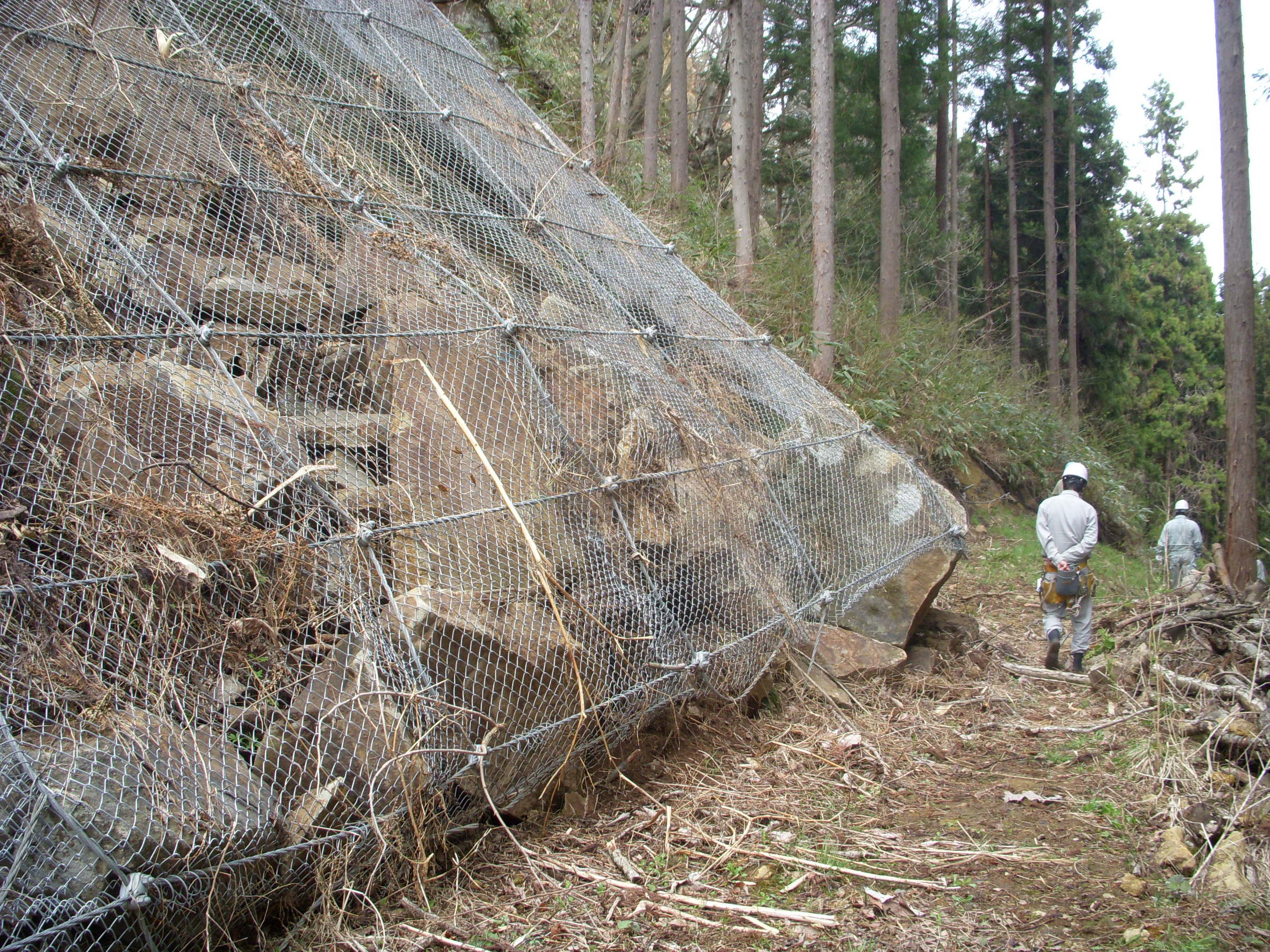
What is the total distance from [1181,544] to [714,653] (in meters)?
6.70

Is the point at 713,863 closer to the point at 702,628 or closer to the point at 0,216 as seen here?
the point at 702,628

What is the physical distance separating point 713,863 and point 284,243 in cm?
331

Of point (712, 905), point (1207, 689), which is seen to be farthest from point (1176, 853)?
point (712, 905)

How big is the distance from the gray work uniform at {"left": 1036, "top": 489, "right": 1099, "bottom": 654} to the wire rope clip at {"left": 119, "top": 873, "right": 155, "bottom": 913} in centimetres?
556

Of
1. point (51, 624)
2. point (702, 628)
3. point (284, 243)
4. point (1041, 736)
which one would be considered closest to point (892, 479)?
point (1041, 736)

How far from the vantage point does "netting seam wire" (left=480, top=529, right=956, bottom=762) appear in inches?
128

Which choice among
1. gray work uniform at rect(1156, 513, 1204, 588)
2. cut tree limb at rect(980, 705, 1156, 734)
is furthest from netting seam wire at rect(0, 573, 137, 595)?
gray work uniform at rect(1156, 513, 1204, 588)

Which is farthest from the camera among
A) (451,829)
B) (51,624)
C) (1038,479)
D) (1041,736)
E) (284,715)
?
(1038,479)

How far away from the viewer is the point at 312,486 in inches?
128

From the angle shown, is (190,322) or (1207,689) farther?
(1207,689)

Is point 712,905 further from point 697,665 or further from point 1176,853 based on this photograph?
point 1176,853

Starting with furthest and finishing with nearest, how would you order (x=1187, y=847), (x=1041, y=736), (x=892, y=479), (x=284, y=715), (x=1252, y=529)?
(x=1252, y=529) → (x=892, y=479) → (x=1041, y=736) → (x=1187, y=847) → (x=284, y=715)

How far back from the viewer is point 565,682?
11.4 ft

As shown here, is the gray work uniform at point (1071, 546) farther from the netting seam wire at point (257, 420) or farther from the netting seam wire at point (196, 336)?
the netting seam wire at point (257, 420)
